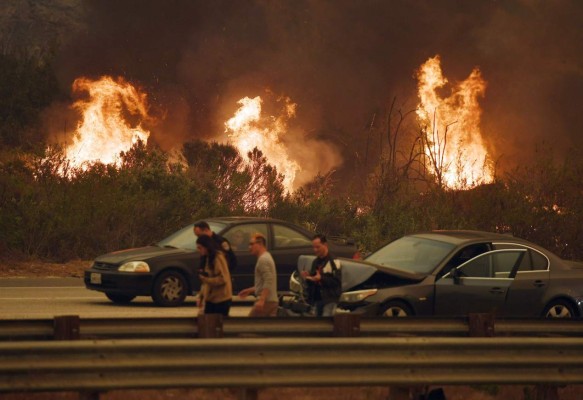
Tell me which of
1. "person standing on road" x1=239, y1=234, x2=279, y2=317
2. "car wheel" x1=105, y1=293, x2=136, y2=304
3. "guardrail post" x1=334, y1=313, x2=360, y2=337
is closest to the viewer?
"guardrail post" x1=334, y1=313, x2=360, y2=337

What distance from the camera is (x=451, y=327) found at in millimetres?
10969

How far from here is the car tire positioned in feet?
50.6

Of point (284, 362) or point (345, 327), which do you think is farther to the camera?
point (345, 327)

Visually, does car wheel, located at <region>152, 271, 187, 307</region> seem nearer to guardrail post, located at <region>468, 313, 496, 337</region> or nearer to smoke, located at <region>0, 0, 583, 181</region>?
guardrail post, located at <region>468, 313, 496, 337</region>

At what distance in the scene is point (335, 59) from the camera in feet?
199

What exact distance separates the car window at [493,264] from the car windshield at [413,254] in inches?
13.5

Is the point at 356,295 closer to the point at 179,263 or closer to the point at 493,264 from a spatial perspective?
the point at 493,264

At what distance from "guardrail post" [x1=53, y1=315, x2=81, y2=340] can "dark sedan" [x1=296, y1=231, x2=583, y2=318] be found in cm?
586

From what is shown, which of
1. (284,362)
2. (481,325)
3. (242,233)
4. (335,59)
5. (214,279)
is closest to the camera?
(284,362)

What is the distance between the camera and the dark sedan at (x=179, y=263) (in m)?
20.1

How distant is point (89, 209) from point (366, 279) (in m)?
14.6

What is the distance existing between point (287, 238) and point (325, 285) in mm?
6501

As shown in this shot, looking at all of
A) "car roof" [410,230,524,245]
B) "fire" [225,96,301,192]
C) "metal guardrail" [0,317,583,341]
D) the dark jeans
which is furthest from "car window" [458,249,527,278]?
"fire" [225,96,301,192]

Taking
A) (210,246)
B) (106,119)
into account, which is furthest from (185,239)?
(106,119)
